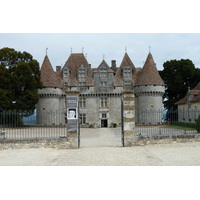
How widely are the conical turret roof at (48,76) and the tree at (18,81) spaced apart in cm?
239

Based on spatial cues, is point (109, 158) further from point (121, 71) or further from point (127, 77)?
point (121, 71)

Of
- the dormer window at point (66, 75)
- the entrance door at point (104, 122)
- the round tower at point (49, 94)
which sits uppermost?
the dormer window at point (66, 75)

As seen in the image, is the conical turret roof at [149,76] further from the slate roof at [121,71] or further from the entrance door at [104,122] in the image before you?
the entrance door at [104,122]

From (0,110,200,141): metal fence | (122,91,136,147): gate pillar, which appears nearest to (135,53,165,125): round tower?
(0,110,200,141): metal fence

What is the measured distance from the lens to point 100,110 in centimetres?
3391

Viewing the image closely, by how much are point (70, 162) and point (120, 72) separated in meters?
27.6

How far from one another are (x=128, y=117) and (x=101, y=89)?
Result: 2205 cm

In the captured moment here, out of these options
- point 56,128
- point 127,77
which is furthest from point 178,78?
point 56,128

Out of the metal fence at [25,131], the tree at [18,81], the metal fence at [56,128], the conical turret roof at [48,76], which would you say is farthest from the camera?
the conical turret roof at [48,76]

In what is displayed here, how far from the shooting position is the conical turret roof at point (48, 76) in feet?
107

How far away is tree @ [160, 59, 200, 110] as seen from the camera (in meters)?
39.7

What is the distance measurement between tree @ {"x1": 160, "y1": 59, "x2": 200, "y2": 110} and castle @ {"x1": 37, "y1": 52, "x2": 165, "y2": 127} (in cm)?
752

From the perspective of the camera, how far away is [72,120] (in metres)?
11.8

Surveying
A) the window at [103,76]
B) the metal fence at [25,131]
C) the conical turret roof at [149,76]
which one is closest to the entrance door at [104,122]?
the window at [103,76]
